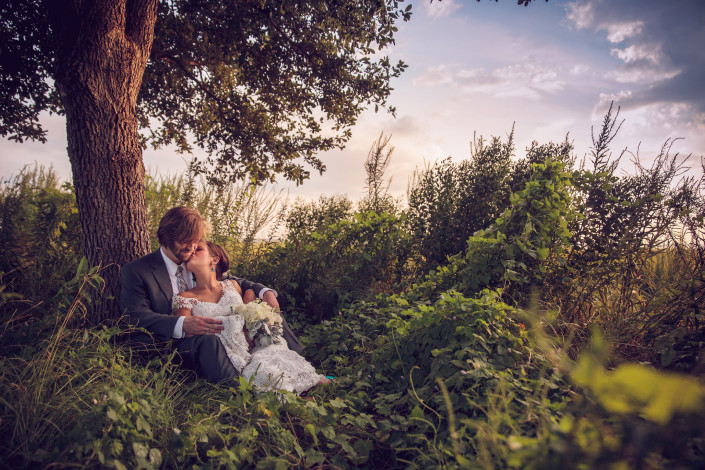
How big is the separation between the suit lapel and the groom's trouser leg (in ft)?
1.78

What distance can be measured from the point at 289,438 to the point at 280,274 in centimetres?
323

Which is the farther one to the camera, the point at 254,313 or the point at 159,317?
the point at 254,313

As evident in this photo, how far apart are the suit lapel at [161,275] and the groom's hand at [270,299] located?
0.92 metres

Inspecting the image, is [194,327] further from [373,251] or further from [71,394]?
[373,251]

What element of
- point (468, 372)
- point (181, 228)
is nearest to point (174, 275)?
point (181, 228)

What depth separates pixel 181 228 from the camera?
333 cm

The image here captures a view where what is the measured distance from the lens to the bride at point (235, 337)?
291 centimetres

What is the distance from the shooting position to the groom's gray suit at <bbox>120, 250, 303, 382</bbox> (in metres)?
2.93

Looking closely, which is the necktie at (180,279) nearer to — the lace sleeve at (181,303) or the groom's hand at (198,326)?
the lace sleeve at (181,303)

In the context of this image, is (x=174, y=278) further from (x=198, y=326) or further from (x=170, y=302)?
(x=198, y=326)

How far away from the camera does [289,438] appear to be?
2.15 metres

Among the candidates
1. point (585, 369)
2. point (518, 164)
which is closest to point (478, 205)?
point (518, 164)

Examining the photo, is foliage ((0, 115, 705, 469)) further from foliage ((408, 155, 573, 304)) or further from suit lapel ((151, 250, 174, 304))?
suit lapel ((151, 250, 174, 304))

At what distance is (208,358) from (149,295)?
884mm
